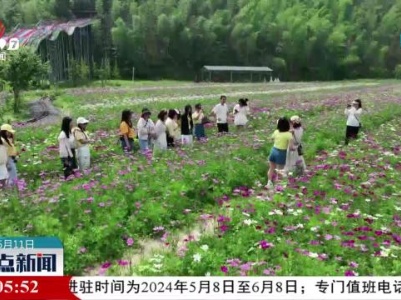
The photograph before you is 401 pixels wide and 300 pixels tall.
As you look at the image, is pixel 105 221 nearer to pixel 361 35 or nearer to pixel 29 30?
pixel 29 30

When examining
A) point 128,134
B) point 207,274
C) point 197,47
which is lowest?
point 207,274

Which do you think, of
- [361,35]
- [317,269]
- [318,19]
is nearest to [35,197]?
[317,269]

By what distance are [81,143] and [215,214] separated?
4039mm

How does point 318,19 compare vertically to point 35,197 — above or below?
above

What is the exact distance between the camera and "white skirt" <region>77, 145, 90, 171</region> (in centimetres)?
1114

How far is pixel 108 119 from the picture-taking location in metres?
20.8

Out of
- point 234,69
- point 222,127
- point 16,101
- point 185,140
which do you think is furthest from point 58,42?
point 185,140

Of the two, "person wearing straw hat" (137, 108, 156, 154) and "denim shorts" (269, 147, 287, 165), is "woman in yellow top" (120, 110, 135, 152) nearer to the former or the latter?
"person wearing straw hat" (137, 108, 156, 154)

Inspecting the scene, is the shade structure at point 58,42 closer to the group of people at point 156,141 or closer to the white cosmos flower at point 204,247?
the group of people at point 156,141

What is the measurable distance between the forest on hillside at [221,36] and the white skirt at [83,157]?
67278 millimetres

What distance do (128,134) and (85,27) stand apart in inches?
2713

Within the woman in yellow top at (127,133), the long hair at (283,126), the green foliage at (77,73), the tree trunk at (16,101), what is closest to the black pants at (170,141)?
the woman in yellow top at (127,133)

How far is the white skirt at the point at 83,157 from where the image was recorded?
1114 centimetres

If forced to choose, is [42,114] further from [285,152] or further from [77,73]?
[77,73]
